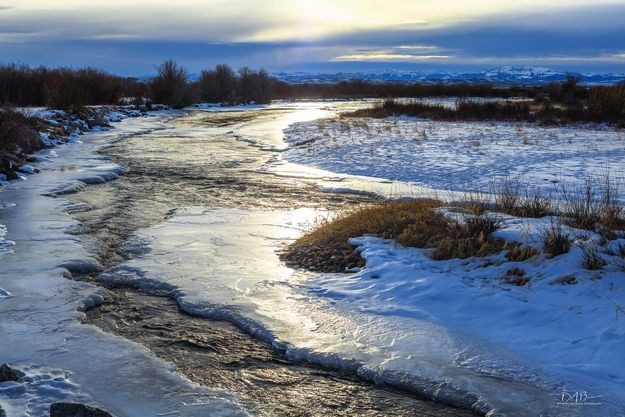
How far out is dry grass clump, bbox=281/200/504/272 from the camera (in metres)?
6.97

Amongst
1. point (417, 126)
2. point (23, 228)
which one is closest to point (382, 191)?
point (23, 228)

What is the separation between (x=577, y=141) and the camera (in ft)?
60.1

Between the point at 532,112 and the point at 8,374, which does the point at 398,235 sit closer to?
the point at 8,374

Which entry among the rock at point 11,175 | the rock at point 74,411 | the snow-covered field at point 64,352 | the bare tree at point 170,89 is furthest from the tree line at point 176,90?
the rock at point 74,411

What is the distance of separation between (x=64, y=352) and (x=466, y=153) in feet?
44.5

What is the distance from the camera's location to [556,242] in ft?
20.8

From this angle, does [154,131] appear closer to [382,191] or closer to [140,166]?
[140,166]

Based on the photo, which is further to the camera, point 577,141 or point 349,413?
point 577,141

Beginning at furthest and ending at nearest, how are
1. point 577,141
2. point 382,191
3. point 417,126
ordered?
point 417,126 < point 577,141 < point 382,191

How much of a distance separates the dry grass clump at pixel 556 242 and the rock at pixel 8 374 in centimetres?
528

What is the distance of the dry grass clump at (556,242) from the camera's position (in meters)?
6.29

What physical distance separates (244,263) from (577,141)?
14381 millimetres

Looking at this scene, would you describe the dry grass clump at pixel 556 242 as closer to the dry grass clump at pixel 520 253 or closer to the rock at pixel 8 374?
the dry grass clump at pixel 520 253

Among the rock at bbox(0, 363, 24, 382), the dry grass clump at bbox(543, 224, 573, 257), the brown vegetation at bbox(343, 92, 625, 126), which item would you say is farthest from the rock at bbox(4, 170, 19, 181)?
the brown vegetation at bbox(343, 92, 625, 126)
